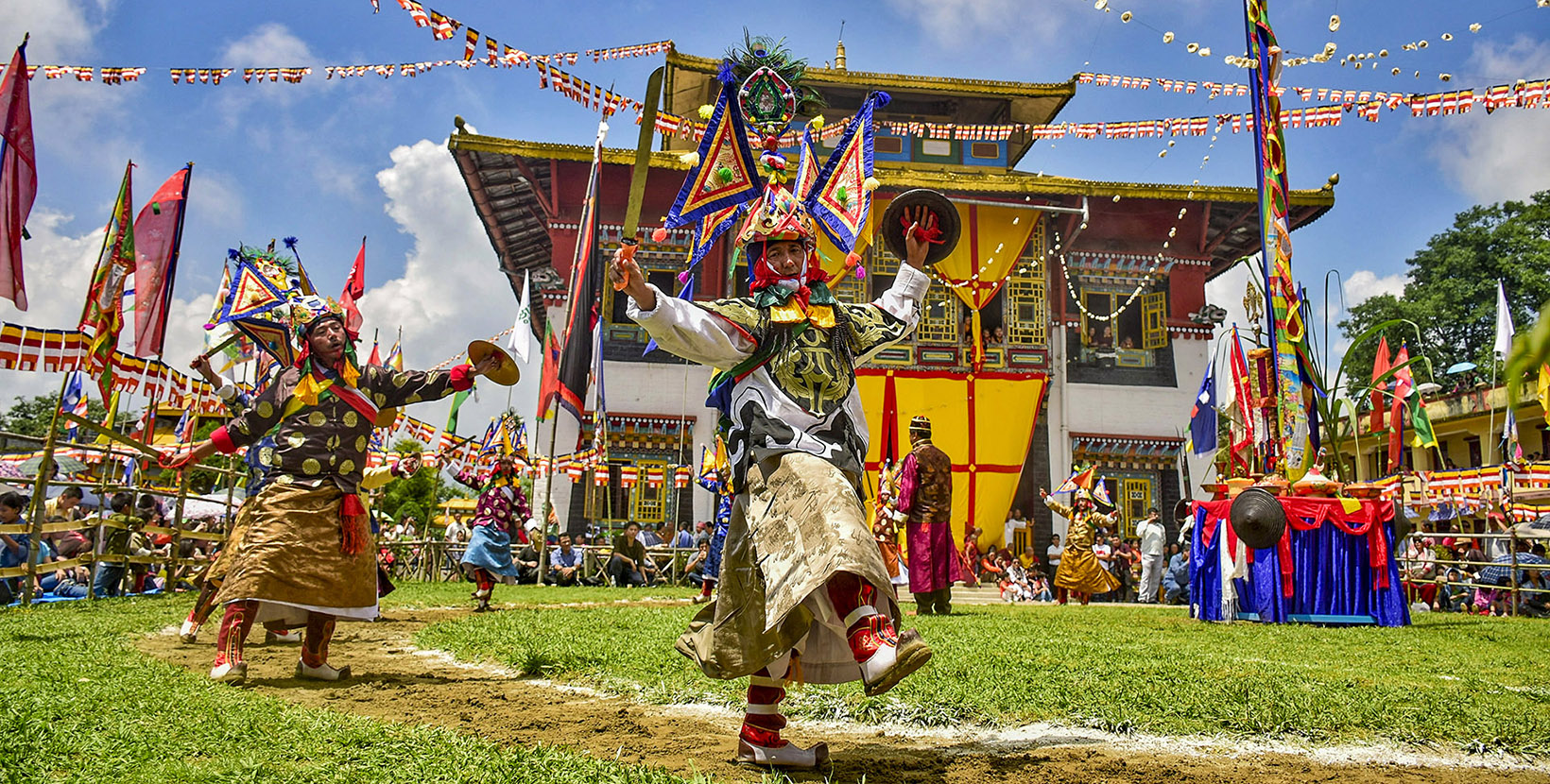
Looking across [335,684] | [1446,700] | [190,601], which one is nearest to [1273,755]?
[1446,700]

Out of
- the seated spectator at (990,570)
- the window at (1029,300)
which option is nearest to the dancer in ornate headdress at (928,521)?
the seated spectator at (990,570)

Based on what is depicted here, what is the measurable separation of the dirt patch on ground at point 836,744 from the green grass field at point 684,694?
229 millimetres

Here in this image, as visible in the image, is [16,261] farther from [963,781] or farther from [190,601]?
[963,781]

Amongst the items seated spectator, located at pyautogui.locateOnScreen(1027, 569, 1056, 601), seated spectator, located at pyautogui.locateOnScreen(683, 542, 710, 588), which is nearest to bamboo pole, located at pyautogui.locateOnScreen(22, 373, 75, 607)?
seated spectator, located at pyautogui.locateOnScreen(683, 542, 710, 588)

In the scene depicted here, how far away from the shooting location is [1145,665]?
5.23 meters

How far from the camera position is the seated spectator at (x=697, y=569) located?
16438 millimetres

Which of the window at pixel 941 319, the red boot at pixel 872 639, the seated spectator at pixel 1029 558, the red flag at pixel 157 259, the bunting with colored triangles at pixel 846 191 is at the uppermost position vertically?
the window at pixel 941 319

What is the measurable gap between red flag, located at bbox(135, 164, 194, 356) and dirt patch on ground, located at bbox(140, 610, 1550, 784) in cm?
599

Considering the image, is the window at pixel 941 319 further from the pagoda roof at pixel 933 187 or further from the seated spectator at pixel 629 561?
the seated spectator at pixel 629 561

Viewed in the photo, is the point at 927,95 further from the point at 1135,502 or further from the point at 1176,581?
the point at 1176,581

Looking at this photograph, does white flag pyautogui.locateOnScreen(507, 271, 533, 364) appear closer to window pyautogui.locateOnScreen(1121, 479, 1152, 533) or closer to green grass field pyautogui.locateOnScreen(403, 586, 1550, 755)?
green grass field pyautogui.locateOnScreen(403, 586, 1550, 755)

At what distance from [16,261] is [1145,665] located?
7.78 meters

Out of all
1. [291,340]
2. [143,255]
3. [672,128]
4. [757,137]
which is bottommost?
[291,340]

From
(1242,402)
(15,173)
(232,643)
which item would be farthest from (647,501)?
(232,643)
